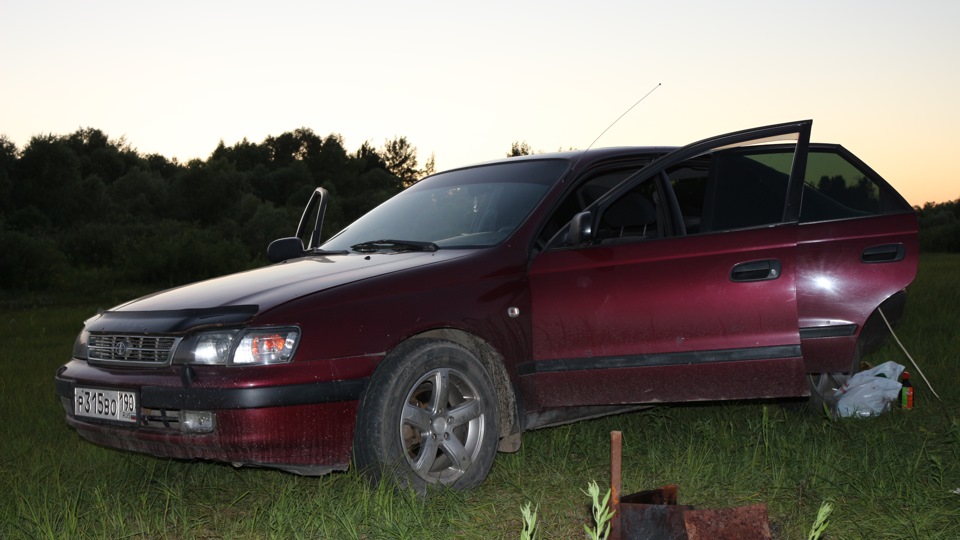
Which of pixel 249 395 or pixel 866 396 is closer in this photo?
pixel 249 395

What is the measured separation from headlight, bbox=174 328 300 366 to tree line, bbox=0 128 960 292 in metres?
13.0

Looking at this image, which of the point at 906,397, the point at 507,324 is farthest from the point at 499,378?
the point at 906,397

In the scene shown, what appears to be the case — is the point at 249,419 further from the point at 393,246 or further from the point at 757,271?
the point at 757,271

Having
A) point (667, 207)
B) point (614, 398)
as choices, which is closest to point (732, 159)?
point (667, 207)

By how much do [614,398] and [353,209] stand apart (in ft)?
158

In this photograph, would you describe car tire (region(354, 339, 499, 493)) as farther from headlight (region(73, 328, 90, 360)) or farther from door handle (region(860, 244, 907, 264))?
door handle (region(860, 244, 907, 264))

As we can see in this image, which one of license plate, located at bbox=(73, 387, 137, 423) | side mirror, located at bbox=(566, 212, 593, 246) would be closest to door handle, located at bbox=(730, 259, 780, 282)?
side mirror, located at bbox=(566, 212, 593, 246)

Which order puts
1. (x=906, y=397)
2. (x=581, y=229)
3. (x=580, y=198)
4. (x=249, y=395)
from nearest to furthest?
1. (x=249, y=395)
2. (x=581, y=229)
3. (x=580, y=198)
4. (x=906, y=397)

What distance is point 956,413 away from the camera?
20.3 ft

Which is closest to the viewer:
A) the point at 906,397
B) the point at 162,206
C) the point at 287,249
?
the point at 287,249

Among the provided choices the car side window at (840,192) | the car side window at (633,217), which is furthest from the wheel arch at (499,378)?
the car side window at (840,192)

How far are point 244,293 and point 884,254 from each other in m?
3.02

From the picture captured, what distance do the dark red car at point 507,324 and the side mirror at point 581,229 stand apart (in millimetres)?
10

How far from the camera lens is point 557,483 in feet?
15.7
